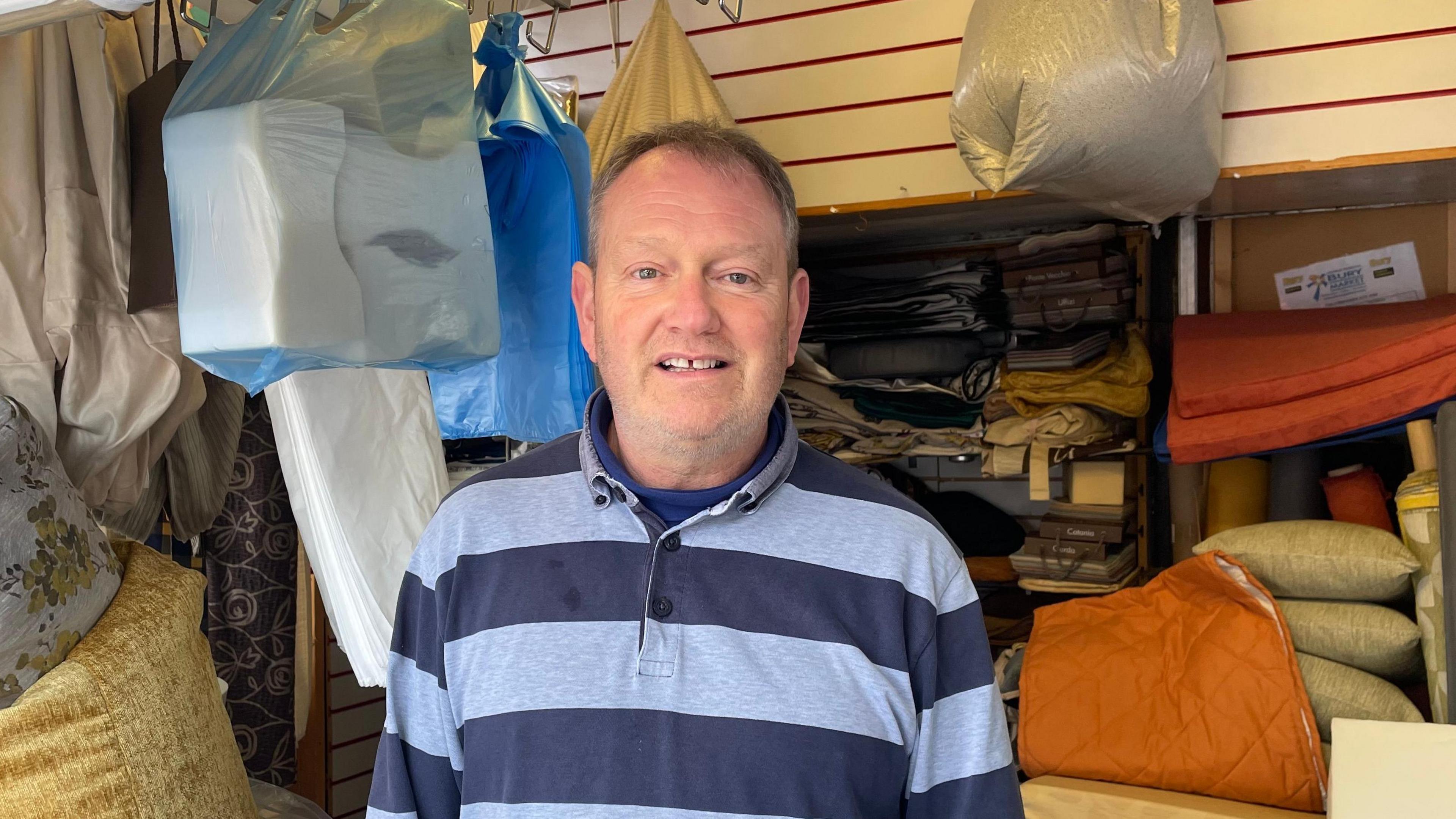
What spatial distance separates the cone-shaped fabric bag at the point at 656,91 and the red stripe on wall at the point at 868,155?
14.2 inches

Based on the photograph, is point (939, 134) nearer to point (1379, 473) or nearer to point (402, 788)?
point (1379, 473)

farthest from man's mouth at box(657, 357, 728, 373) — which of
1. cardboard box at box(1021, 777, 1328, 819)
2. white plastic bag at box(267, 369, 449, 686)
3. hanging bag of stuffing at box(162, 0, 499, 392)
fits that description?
cardboard box at box(1021, 777, 1328, 819)

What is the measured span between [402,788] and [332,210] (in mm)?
670

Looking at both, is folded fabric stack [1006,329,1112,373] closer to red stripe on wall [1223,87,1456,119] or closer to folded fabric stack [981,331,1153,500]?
folded fabric stack [981,331,1153,500]

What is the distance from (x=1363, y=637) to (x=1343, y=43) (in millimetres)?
1219

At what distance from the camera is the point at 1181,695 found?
224 cm

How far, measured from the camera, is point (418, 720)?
1.25m

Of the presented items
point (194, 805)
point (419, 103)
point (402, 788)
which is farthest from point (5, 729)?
point (419, 103)

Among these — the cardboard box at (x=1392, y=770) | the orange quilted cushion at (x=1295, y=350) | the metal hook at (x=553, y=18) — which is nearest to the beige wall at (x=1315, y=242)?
the orange quilted cushion at (x=1295, y=350)

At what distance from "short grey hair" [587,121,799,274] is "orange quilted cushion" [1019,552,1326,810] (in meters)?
1.45

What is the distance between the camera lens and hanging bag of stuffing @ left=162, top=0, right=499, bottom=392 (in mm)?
1166

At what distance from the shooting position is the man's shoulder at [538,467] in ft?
4.27

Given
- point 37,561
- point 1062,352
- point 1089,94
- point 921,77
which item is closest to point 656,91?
point 921,77

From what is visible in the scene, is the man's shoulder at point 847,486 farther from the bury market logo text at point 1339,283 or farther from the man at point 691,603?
the bury market logo text at point 1339,283
